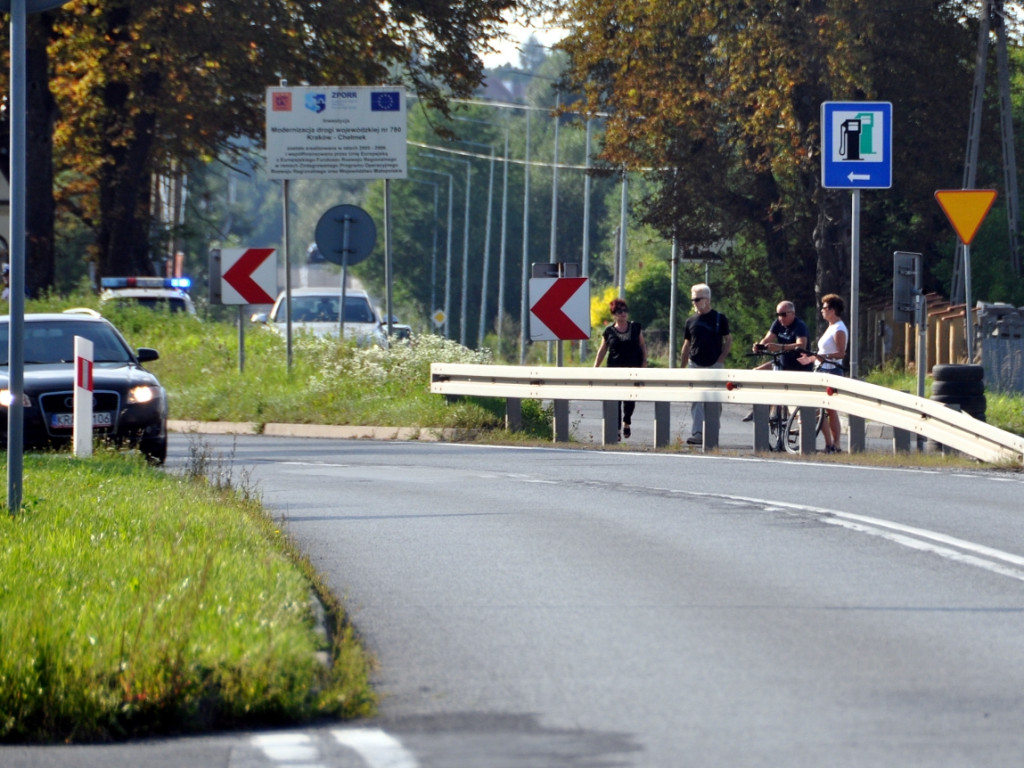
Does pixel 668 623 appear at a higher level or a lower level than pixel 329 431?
higher

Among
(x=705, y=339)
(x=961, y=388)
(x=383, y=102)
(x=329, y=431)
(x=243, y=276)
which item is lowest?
(x=329, y=431)

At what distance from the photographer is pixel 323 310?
33844 millimetres

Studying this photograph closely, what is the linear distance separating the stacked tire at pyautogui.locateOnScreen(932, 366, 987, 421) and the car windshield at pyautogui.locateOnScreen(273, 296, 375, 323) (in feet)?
56.0

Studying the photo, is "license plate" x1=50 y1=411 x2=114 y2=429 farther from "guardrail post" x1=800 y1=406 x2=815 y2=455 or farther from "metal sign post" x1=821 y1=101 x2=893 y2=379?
"metal sign post" x1=821 y1=101 x2=893 y2=379

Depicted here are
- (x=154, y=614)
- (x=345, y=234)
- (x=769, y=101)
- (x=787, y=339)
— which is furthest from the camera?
(x=769, y=101)

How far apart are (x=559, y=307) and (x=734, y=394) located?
3296 millimetres

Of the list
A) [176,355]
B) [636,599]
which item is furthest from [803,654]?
[176,355]

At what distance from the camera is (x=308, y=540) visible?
35.4ft

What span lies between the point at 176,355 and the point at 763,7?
524 inches

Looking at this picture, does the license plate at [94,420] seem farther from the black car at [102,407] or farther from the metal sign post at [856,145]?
the metal sign post at [856,145]

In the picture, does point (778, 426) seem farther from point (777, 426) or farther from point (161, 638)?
point (161, 638)

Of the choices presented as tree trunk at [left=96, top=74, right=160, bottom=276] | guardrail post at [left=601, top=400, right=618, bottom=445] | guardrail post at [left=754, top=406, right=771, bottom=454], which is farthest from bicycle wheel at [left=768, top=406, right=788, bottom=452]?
tree trunk at [left=96, top=74, right=160, bottom=276]

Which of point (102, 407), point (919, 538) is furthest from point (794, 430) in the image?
point (919, 538)

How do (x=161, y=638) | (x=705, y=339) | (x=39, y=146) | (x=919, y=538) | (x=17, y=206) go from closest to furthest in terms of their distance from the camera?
(x=161, y=638)
(x=17, y=206)
(x=919, y=538)
(x=705, y=339)
(x=39, y=146)
